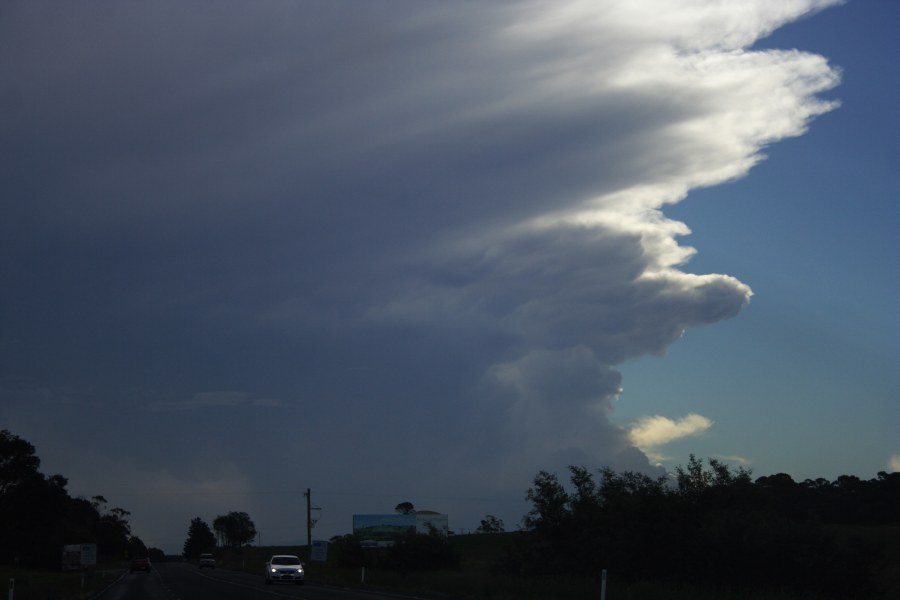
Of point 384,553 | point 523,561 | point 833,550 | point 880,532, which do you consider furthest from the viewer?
point 384,553

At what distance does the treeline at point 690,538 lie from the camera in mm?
40500

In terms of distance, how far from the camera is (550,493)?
67.8 m

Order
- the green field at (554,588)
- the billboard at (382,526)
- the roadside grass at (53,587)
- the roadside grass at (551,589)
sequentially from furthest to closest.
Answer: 1. the billboard at (382,526)
2. the roadside grass at (53,587)
3. the green field at (554,588)
4. the roadside grass at (551,589)

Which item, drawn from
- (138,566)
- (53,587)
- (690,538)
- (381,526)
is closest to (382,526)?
(381,526)

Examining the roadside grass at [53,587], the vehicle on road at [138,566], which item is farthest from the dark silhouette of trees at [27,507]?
the roadside grass at [53,587]

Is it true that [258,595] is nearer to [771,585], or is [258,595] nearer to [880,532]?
[771,585]

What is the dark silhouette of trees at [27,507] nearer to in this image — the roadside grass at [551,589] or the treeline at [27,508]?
the treeline at [27,508]

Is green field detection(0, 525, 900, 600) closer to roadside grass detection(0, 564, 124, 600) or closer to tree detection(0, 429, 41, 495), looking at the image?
roadside grass detection(0, 564, 124, 600)

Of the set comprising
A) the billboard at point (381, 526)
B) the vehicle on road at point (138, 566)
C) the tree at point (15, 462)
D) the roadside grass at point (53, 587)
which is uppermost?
the tree at point (15, 462)

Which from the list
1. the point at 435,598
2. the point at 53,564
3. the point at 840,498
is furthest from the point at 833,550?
the point at 53,564

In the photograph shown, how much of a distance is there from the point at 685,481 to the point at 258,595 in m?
23.8

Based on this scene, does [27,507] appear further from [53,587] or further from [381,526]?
[53,587]

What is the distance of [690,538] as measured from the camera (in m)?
47.5

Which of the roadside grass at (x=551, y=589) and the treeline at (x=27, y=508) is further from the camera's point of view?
the treeline at (x=27, y=508)
